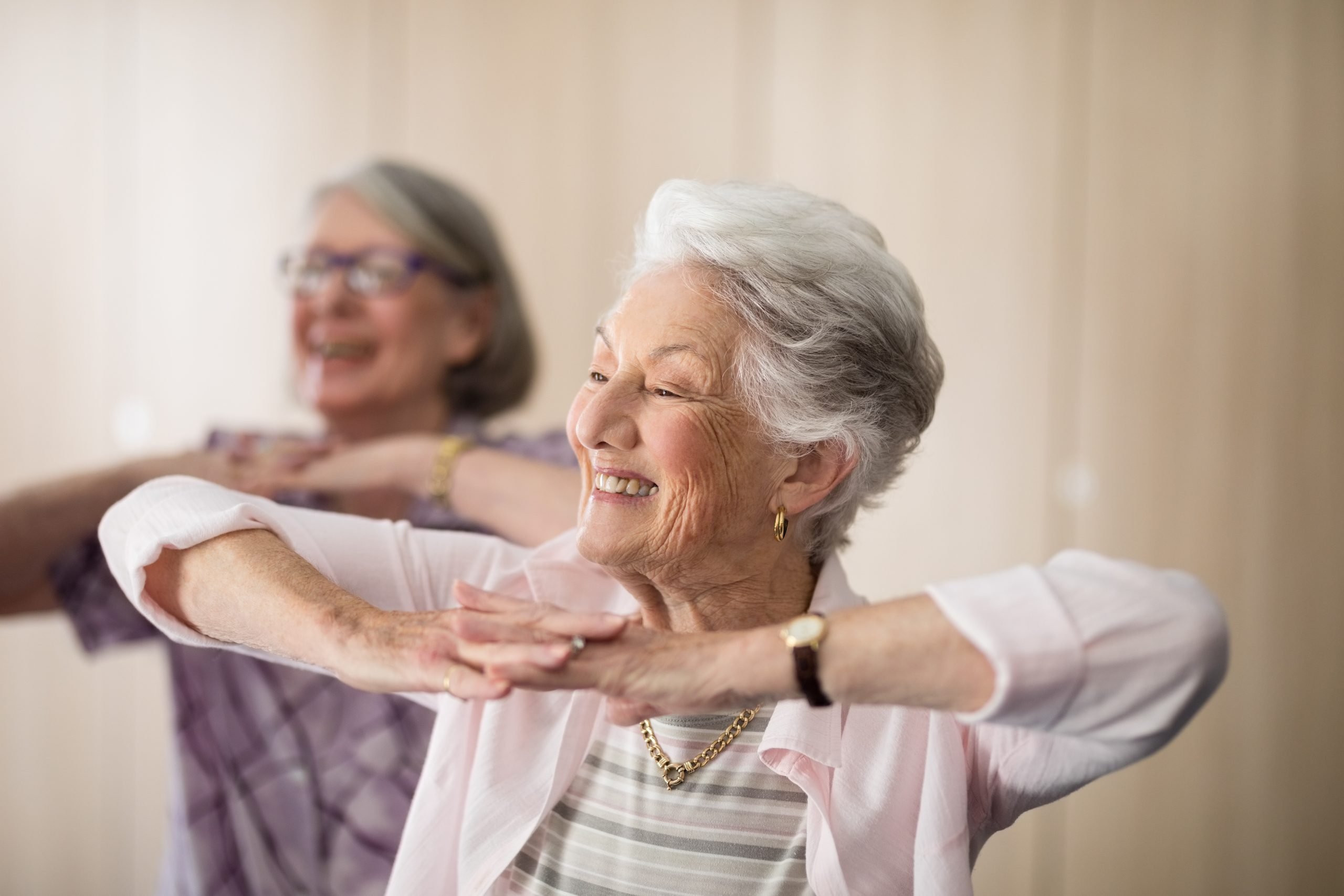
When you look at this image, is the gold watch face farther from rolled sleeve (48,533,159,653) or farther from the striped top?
rolled sleeve (48,533,159,653)

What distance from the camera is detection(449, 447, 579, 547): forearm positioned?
1.65 metres

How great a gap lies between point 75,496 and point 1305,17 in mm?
2852

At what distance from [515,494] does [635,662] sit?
84 centimetres

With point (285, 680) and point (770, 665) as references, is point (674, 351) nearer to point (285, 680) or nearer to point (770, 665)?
point (770, 665)

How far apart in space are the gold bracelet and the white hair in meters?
0.73

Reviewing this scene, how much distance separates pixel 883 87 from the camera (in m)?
2.91

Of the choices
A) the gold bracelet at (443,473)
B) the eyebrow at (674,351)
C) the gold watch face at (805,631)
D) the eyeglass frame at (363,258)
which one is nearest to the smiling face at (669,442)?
the eyebrow at (674,351)

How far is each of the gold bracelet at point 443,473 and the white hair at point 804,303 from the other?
0.73 meters

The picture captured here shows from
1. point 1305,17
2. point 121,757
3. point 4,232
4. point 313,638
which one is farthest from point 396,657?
point 4,232

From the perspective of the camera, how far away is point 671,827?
1175 millimetres

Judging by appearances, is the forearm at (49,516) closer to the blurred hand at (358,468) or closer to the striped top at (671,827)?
the blurred hand at (358,468)

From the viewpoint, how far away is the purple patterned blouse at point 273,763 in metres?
1.91

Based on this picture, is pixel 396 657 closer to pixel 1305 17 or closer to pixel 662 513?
pixel 662 513

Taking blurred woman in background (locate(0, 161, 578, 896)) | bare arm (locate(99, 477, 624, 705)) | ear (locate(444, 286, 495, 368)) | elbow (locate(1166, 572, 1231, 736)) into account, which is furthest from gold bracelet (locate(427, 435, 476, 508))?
elbow (locate(1166, 572, 1231, 736))
